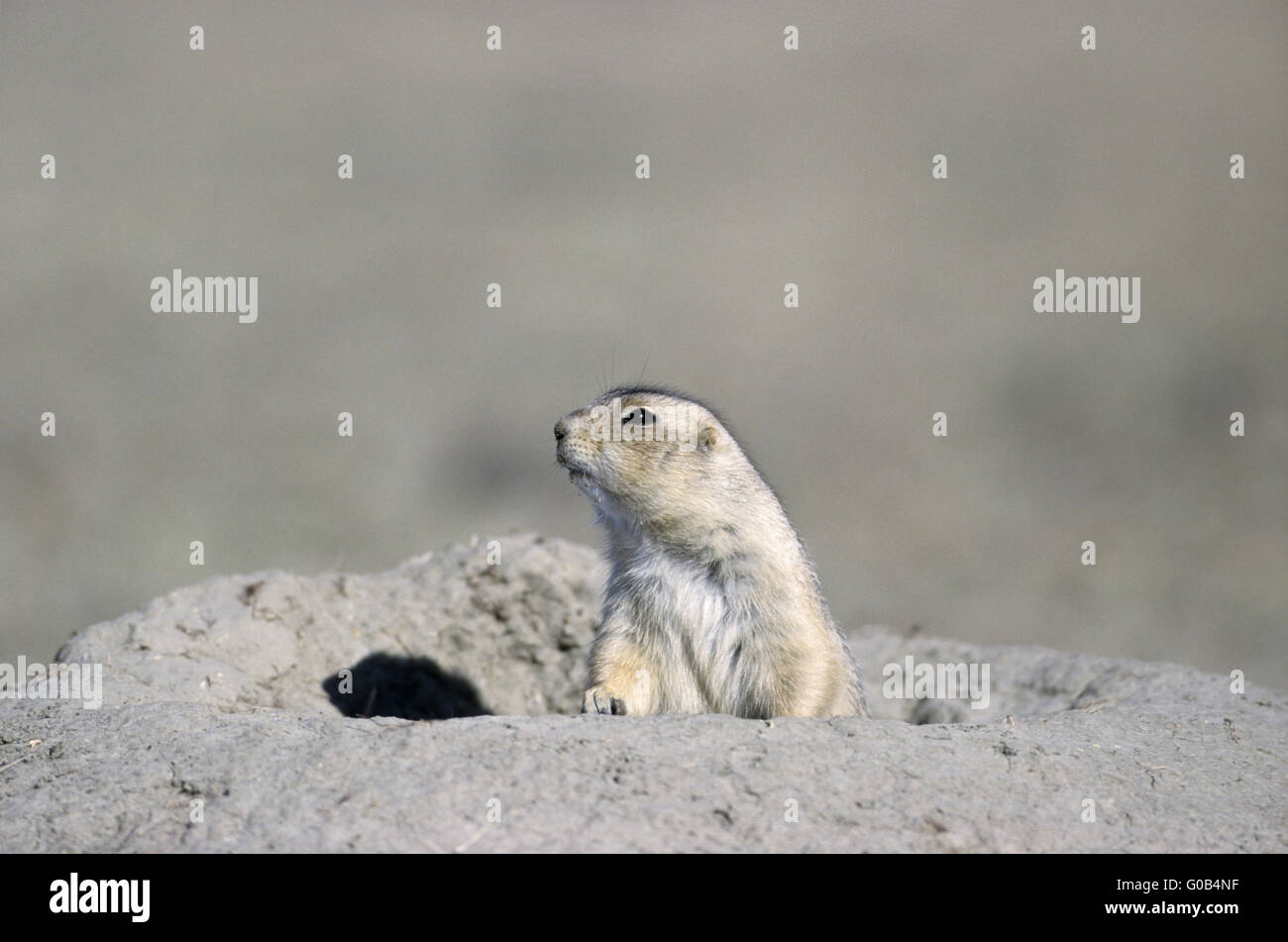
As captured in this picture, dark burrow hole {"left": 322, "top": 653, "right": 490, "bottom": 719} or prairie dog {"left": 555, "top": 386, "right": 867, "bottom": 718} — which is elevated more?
prairie dog {"left": 555, "top": 386, "right": 867, "bottom": 718}

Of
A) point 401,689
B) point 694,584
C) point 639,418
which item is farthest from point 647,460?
point 401,689

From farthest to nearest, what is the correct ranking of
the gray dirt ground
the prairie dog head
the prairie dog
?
the prairie dog head → the prairie dog → the gray dirt ground

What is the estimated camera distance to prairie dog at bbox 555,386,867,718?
311 inches

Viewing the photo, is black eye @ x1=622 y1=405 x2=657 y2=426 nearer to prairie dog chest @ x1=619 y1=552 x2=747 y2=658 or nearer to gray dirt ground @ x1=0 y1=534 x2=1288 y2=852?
prairie dog chest @ x1=619 y1=552 x2=747 y2=658

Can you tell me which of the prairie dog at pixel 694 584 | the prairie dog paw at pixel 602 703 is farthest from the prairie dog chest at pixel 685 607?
the prairie dog paw at pixel 602 703

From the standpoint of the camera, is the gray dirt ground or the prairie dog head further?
the prairie dog head

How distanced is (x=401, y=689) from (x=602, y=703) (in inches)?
130

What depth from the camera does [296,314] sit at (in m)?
24.7

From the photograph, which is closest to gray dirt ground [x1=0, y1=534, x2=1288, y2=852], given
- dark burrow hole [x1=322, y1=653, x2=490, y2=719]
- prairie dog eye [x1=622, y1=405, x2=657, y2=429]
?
dark burrow hole [x1=322, y1=653, x2=490, y2=719]

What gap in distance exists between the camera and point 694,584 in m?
8.08

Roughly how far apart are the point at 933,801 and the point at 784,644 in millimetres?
1589

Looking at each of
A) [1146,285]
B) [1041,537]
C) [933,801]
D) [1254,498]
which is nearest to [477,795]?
[933,801]

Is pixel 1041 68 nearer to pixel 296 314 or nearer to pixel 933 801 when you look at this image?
pixel 296 314

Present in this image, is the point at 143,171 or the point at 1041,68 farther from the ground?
the point at 1041,68
